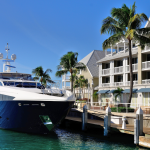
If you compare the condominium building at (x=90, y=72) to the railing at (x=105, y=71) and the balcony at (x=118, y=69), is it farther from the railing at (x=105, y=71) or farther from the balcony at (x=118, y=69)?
the balcony at (x=118, y=69)

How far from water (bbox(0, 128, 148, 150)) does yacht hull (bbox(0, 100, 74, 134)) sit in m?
0.64

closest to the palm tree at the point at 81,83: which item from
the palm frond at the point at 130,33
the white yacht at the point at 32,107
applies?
the palm frond at the point at 130,33

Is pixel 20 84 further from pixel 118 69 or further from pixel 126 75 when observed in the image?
pixel 118 69

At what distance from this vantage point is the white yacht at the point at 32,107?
18.5 m

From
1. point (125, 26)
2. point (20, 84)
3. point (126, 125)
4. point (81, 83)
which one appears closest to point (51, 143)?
point (20, 84)

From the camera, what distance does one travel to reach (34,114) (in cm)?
1856

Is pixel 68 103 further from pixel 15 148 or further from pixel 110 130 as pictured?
pixel 15 148

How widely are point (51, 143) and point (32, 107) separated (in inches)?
120

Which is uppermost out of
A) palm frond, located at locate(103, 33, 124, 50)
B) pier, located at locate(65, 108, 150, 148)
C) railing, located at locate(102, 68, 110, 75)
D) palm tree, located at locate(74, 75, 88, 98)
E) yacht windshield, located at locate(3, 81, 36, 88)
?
A: palm frond, located at locate(103, 33, 124, 50)

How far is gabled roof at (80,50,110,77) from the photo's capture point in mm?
50425

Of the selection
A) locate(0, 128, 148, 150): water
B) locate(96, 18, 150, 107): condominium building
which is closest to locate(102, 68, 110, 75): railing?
locate(96, 18, 150, 107): condominium building

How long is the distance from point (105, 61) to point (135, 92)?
1039cm

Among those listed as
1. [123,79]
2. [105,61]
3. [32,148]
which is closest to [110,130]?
[32,148]

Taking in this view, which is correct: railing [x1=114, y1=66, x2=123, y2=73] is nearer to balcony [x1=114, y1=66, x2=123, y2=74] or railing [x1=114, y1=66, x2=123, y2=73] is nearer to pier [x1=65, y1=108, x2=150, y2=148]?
balcony [x1=114, y1=66, x2=123, y2=74]
